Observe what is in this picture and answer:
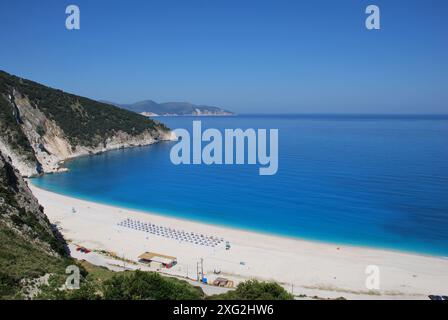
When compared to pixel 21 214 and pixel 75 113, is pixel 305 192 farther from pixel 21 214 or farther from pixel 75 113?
pixel 75 113

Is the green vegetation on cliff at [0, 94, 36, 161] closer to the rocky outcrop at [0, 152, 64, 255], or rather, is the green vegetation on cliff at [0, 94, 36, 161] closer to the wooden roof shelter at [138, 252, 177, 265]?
the rocky outcrop at [0, 152, 64, 255]

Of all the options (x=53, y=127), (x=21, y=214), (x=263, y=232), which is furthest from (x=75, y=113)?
(x=21, y=214)

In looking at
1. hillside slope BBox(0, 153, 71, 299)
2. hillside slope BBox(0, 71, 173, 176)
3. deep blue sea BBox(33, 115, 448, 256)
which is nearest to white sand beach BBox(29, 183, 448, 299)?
deep blue sea BBox(33, 115, 448, 256)

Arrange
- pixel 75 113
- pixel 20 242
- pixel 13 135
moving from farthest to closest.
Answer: pixel 75 113 < pixel 13 135 < pixel 20 242

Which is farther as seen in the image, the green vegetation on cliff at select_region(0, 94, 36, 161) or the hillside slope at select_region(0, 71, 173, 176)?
the hillside slope at select_region(0, 71, 173, 176)

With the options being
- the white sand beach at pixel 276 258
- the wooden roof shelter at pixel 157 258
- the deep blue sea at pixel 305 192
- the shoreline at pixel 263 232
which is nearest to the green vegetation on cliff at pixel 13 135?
the deep blue sea at pixel 305 192

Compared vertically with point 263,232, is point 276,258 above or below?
below

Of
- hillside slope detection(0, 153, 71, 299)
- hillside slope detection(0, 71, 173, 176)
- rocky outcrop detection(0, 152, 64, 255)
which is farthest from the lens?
hillside slope detection(0, 71, 173, 176)
